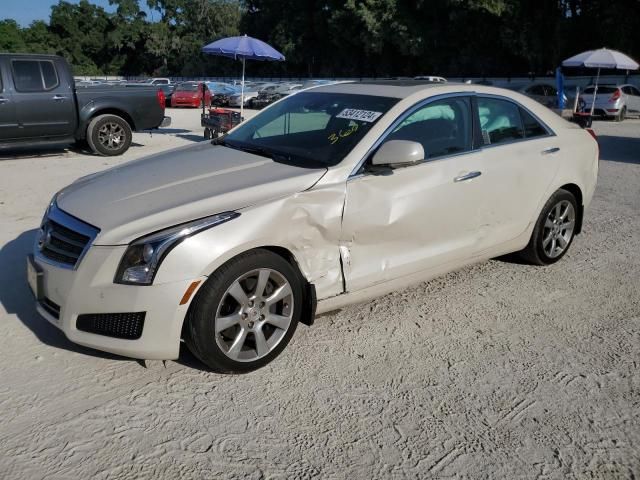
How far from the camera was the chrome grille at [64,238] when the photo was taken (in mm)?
3066

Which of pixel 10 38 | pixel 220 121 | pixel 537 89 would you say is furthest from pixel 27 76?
pixel 10 38

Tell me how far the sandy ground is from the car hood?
86 cm

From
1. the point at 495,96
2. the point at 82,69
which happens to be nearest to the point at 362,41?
the point at 82,69

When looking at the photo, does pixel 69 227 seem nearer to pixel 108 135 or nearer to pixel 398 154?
pixel 398 154

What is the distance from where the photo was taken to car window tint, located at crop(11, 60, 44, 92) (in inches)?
386

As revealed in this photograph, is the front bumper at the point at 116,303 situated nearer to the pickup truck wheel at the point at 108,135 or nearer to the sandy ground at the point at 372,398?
the sandy ground at the point at 372,398

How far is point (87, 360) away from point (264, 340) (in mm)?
1047

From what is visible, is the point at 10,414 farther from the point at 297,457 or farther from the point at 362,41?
the point at 362,41

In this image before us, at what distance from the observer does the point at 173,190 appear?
3.37 m

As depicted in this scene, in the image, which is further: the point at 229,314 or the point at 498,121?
the point at 498,121

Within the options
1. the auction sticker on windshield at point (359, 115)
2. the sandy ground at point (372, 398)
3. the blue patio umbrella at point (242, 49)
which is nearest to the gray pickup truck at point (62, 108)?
the blue patio umbrella at point (242, 49)

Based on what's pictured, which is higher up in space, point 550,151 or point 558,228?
point 550,151

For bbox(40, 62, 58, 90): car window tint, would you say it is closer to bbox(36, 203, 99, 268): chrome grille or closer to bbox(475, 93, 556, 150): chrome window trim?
bbox(36, 203, 99, 268): chrome grille

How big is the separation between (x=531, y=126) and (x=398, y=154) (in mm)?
1784
